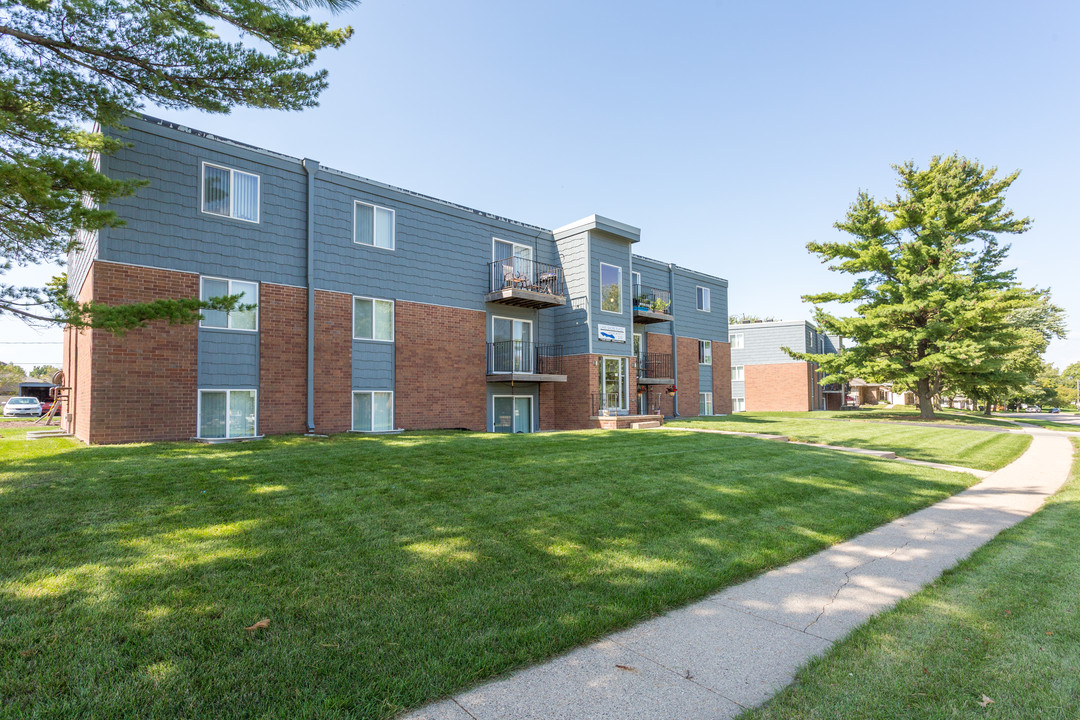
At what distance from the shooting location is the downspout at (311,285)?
13383 mm

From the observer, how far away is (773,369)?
120 ft

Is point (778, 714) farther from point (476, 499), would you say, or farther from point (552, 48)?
point (552, 48)

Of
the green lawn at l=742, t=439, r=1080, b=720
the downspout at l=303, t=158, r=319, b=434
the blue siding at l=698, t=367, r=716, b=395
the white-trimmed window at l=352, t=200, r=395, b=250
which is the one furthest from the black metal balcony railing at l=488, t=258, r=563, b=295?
the green lawn at l=742, t=439, r=1080, b=720

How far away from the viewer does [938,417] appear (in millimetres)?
26172

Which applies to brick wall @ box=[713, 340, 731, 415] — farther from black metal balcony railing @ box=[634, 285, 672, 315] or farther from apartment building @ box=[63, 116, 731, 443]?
apartment building @ box=[63, 116, 731, 443]

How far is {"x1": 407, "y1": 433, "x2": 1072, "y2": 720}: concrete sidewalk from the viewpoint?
101 inches

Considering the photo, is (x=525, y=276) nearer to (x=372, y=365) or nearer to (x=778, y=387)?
(x=372, y=365)

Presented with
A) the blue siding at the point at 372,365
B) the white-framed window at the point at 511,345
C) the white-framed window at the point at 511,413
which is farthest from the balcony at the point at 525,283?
the blue siding at the point at 372,365

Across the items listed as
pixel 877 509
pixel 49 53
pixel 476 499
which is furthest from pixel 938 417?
pixel 49 53

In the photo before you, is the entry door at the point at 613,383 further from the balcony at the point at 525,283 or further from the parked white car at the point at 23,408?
the parked white car at the point at 23,408

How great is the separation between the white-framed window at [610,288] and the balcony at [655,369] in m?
3.83

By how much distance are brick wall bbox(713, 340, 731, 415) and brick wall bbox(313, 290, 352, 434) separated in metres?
18.9

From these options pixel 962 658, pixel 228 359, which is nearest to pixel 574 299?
pixel 228 359

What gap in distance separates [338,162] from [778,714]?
15247 millimetres
